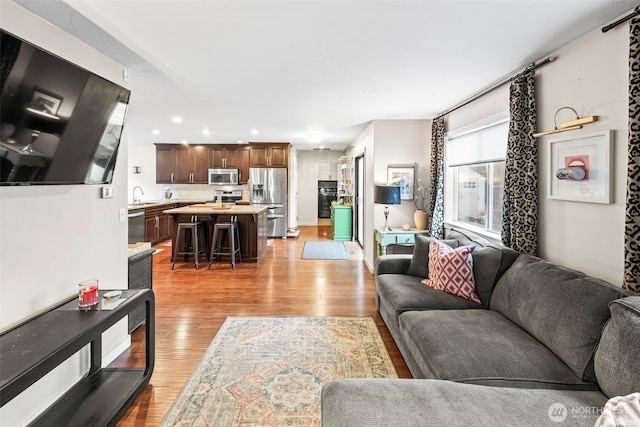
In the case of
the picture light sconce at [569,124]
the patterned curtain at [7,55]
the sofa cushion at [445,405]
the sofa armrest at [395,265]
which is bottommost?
the sofa cushion at [445,405]

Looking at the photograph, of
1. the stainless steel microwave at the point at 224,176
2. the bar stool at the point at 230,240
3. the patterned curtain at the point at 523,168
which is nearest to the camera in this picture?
the patterned curtain at the point at 523,168

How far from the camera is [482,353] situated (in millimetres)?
1757

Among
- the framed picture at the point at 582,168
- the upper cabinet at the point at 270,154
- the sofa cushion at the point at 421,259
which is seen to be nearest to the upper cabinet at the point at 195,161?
the upper cabinet at the point at 270,154

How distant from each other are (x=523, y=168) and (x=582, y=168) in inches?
20.3

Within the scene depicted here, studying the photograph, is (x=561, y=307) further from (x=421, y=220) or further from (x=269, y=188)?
(x=269, y=188)

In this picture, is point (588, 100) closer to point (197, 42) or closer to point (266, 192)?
point (197, 42)

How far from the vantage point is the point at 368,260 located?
5.43 m

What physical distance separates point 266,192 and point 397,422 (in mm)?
7102

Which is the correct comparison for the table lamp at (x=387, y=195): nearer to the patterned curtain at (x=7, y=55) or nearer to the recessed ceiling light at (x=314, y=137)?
the recessed ceiling light at (x=314, y=137)

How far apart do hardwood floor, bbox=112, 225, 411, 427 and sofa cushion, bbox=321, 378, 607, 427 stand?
0.99 m

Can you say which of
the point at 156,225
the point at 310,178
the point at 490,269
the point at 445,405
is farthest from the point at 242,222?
the point at 445,405

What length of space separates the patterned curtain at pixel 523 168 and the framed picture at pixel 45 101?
3.31 metres

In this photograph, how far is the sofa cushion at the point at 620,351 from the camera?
132cm

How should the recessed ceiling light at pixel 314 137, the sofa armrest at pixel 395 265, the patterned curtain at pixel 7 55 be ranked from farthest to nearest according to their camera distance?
the recessed ceiling light at pixel 314 137 → the sofa armrest at pixel 395 265 → the patterned curtain at pixel 7 55
